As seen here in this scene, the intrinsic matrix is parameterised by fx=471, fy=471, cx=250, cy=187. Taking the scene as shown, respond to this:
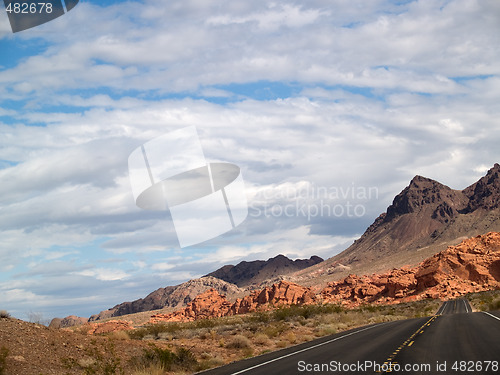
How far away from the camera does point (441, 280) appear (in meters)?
99.6

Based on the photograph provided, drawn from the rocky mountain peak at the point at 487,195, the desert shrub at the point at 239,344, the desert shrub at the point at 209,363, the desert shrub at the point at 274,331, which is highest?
the rocky mountain peak at the point at 487,195

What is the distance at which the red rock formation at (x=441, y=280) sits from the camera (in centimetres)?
9662

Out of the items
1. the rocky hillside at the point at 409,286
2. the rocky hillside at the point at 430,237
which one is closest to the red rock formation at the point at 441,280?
the rocky hillside at the point at 409,286

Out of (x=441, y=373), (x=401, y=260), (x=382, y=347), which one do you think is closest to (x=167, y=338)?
(x=382, y=347)

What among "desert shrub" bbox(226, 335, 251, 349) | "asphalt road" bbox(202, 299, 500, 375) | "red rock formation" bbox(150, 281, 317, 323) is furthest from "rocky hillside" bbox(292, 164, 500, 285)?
"asphalt road" bbox(202, 299, 500, 375)

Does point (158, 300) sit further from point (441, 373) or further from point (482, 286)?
point (441, 373)

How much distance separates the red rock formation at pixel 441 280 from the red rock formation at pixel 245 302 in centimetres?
617

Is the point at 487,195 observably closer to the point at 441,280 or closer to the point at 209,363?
the point at 441,280

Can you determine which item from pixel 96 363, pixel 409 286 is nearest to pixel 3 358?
pixel 96 363

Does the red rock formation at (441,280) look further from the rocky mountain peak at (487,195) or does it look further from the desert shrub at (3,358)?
the desert shrub at (3,358)

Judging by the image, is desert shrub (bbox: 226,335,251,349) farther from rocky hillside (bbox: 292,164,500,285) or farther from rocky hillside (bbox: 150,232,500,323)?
rocky hillside (bbox: 292,164,500,285)

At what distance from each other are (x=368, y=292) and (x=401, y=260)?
58215 mm

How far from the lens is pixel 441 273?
10119 centimetres

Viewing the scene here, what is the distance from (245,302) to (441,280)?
143 ft
